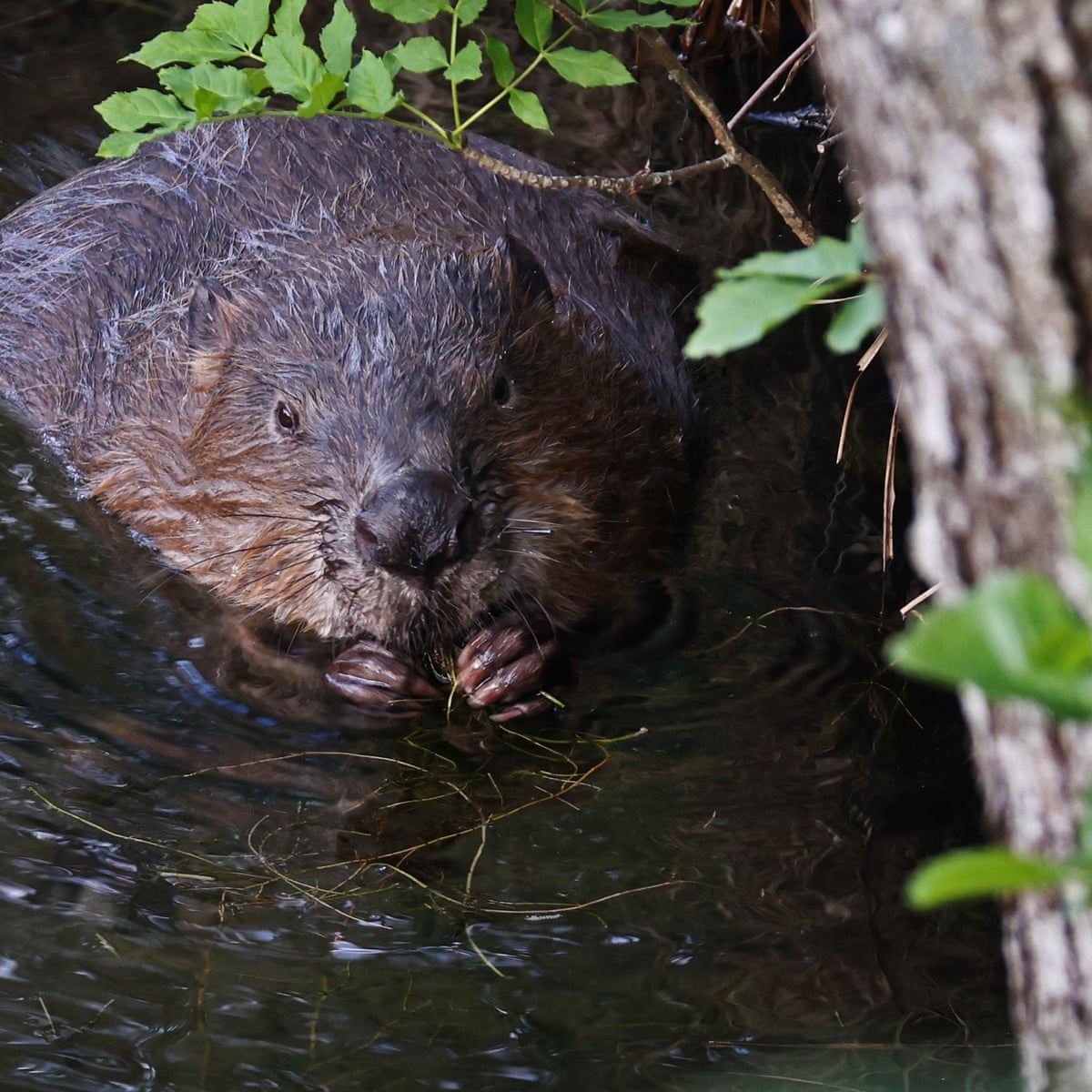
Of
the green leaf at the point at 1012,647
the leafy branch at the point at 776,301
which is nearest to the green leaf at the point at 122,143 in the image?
the leafy branch at the point at 776,301

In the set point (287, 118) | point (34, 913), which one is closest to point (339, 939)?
point (34, 913)

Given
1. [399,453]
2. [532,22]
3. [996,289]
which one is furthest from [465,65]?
[996,289]

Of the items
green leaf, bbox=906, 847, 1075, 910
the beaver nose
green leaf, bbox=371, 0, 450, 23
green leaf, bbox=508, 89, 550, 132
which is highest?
green leaf, bbox=371, 0, 450, 23

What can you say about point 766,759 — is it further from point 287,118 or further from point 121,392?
point 287,118

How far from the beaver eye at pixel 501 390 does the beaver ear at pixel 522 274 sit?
274 mm

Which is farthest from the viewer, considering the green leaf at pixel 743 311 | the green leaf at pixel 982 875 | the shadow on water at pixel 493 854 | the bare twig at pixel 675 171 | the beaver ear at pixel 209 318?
the beaver ear at pixel 209 318

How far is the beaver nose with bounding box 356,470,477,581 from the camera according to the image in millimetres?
2967

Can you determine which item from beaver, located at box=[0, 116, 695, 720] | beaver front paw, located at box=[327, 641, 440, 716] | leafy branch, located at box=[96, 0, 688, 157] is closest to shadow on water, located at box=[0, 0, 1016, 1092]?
beaver front paw, located at box=[327, 641, 440, 716]

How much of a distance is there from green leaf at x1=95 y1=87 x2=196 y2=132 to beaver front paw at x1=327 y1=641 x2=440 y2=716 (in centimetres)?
119

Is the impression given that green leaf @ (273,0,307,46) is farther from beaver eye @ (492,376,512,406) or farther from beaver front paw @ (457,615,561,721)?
beaver front paw @ (457,615,561,721)

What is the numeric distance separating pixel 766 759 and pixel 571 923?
70cm

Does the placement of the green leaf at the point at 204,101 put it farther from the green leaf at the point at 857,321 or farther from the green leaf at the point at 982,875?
the green leaf at the point at 982,875

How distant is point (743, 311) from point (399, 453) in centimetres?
225

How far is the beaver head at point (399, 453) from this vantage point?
3.29 m
